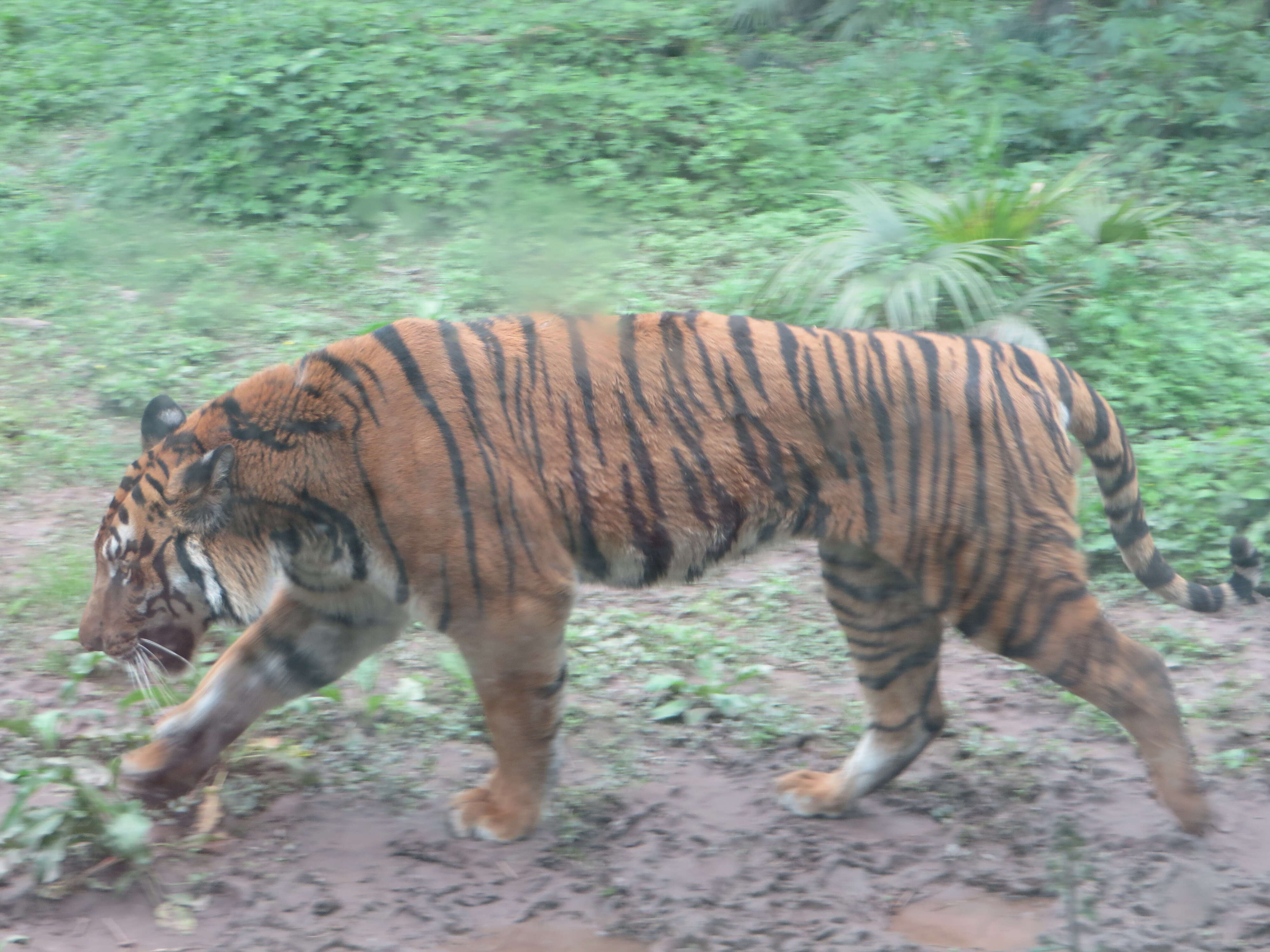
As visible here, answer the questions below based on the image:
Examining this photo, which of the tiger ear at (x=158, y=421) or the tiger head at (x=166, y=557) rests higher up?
the tiger ear at (x=158, y=421)

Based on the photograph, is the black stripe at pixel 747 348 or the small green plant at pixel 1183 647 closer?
the black stripe at pixel 747 348

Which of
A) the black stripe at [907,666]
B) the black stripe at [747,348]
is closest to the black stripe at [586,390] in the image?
the black stripe at [747,348]

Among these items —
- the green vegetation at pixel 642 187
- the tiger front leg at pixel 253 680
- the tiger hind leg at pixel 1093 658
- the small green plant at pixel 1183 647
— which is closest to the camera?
the tiger hind leg at pixel 1093 658

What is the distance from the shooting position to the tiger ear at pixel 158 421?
3660 millimetres

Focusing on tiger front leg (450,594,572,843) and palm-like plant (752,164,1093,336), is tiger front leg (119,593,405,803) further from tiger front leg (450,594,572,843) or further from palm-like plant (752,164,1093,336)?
palm-like plant (752,164,1093,336)

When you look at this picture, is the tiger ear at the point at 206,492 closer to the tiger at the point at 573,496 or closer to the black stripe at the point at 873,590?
the tiger at the point at 573,496

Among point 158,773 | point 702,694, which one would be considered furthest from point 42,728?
point 702,694

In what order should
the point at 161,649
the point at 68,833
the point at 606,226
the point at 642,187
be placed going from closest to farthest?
1. the point at 68,833
2. the point at 161,649
3. the point at 606,226
4. the point at 642,187

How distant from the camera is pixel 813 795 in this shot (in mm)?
3764

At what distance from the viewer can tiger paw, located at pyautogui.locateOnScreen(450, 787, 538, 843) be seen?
358cm

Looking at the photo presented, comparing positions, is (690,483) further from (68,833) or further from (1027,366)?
(68,833)

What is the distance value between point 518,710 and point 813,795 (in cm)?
92

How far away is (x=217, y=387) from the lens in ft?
20.0

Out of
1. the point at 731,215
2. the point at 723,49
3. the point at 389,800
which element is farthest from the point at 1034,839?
the point at 723,49
